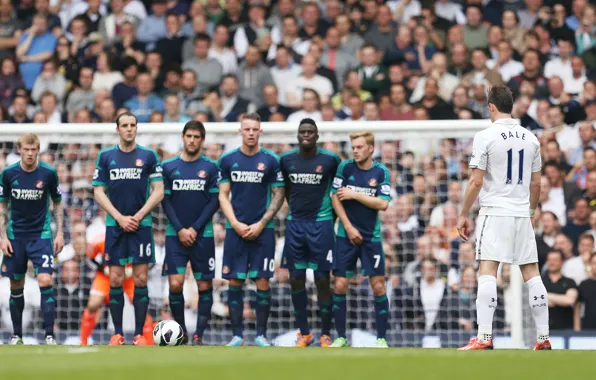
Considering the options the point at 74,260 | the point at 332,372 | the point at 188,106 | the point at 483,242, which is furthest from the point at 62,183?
the point at 332,372

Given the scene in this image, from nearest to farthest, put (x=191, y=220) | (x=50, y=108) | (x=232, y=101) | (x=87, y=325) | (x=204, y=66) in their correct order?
1. (x=191, y=220)
2. (x=87, y=325)
3. (x=232, y=101)
4. (x=50, y=108)
5. (x=204, y=66)

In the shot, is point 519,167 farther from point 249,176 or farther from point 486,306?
point 249,176

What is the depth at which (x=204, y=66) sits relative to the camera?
18438mm

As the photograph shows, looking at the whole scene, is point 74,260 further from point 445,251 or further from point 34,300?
point 445,251

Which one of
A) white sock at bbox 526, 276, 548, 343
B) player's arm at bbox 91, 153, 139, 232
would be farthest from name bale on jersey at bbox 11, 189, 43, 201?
white sock at bbox 526, 276, 548, 343

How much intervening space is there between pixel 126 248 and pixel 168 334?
1485 millimetres

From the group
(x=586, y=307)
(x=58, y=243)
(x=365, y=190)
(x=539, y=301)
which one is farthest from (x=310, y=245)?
(x=586, y=307)

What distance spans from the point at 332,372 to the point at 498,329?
292 inches

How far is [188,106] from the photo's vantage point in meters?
17.7

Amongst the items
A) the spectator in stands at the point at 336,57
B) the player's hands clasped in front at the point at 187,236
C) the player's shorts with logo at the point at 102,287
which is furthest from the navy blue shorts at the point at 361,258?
the spectator in stands at the point at 336,57

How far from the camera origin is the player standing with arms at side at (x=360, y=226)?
1244 centimetres

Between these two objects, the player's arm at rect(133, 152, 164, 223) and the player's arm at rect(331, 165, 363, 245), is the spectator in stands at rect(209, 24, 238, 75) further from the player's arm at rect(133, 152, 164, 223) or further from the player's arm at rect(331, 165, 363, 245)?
the player's arm at rect(331, 165, 363, 245)

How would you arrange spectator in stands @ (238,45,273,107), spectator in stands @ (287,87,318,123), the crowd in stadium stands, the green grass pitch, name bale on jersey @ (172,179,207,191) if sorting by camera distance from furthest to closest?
spectator in stands @ (238,45,273,107), spectator in stands @ (287,87,318,123), the crowd in stadium stands, name bale on jersey @ (172,179,207,191), the green grass pitch

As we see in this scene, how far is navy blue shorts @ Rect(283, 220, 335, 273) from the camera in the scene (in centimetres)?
1254
